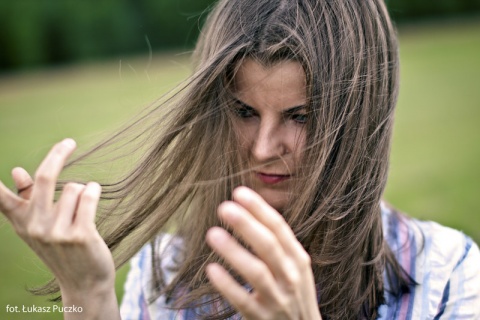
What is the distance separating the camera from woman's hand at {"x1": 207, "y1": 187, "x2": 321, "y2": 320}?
113 centimetres

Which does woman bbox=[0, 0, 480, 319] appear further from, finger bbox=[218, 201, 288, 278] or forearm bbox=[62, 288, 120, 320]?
finger bbox=[218, 201, 288, 278]

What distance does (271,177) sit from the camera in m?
2.01

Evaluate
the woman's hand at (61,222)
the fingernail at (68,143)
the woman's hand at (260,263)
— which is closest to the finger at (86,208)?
the woman's hand at (61,222)

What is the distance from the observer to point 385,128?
2107 millimetres

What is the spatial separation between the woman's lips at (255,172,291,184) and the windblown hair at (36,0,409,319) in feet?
0.21

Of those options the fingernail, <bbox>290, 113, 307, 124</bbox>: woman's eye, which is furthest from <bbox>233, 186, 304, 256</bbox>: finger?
<bbox>290, 113, 307, 124</bbox>: woman's eye

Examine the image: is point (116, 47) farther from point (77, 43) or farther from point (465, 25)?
point (465, 25)

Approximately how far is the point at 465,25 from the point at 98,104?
45.1ft

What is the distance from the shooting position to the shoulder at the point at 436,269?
2033 millimetres

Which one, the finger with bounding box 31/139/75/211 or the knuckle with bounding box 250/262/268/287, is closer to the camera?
the knuckle with bounding box 250/262/268/287

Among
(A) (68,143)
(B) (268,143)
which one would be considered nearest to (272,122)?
(B) (268,143)

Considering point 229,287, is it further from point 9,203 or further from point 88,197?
point 9,203

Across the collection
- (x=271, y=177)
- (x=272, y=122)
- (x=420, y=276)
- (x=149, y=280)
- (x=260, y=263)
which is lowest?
(x=149, y=280)

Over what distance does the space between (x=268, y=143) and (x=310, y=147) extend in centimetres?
15
